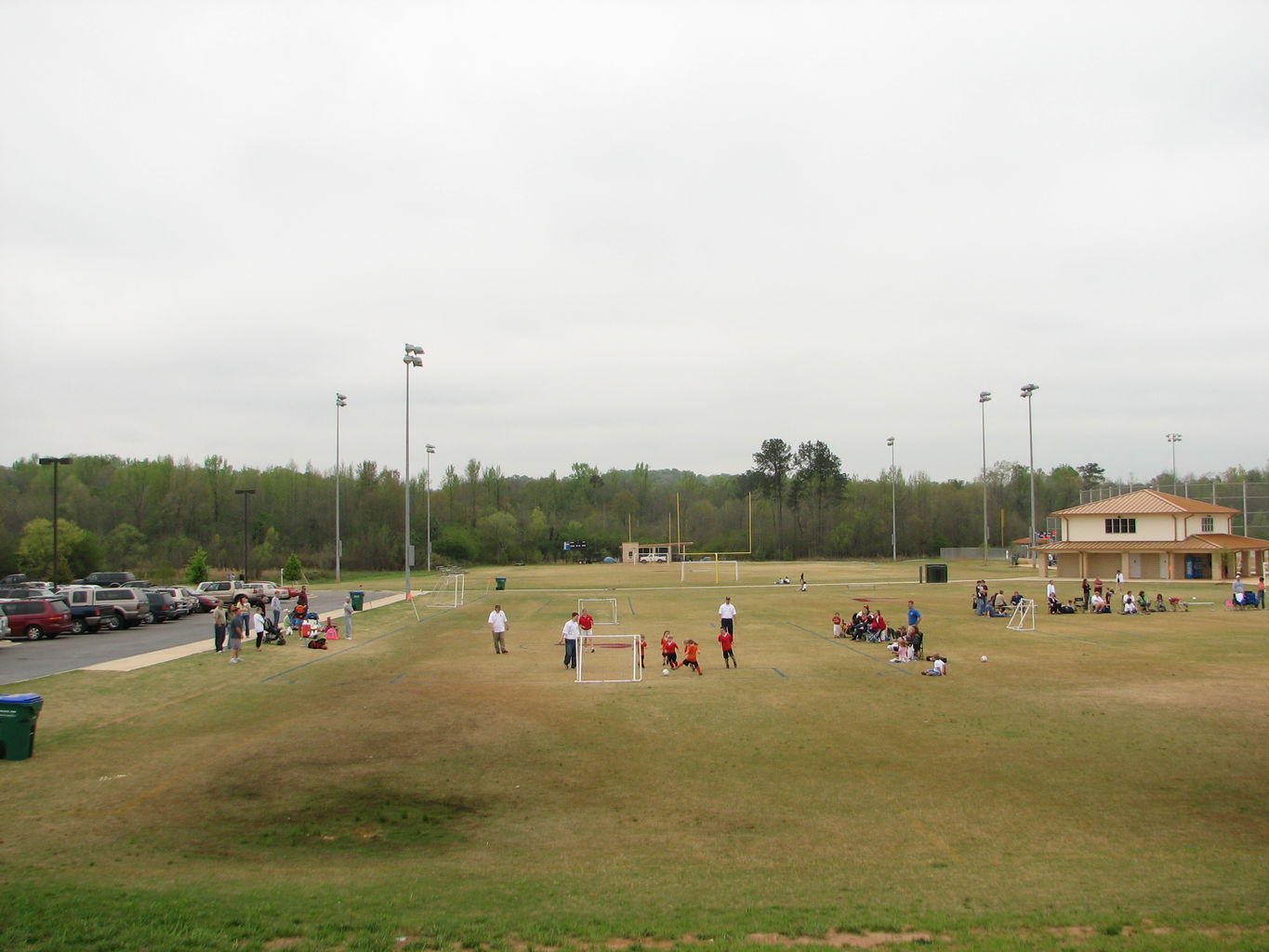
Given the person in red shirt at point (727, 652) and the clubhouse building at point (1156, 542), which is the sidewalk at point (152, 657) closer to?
the person in red shirt at point (727, 652)

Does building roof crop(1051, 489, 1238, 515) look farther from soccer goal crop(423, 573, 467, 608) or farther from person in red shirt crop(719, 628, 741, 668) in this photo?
person in red shirt crop(719, 628, 741, 668)

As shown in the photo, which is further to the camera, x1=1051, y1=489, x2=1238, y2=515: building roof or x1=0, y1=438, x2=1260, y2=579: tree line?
x1=0, y1=438, x2=1260, y2=579: tree line

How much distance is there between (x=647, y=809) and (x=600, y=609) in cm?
3270

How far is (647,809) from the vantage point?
12.3m

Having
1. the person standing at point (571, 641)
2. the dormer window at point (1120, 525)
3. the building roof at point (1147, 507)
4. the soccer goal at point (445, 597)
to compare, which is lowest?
the soccer goal at point (445, 597)

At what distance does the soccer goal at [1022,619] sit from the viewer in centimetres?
3366

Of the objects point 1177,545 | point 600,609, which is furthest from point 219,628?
point 1177,545

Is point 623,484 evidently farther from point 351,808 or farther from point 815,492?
point 351,808

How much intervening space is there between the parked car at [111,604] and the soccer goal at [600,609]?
19513 millimetres

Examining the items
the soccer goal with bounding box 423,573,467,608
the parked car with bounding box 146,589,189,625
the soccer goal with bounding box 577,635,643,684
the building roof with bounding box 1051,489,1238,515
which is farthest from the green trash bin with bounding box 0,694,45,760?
the building roof with bounding box 1051,489,1238,515

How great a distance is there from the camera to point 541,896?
8859 millimetres

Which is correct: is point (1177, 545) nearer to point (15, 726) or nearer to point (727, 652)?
point (727, 652)

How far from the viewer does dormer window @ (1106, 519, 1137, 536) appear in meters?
64.8

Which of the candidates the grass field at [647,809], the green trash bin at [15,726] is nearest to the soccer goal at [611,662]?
the grass field at [647,809]
